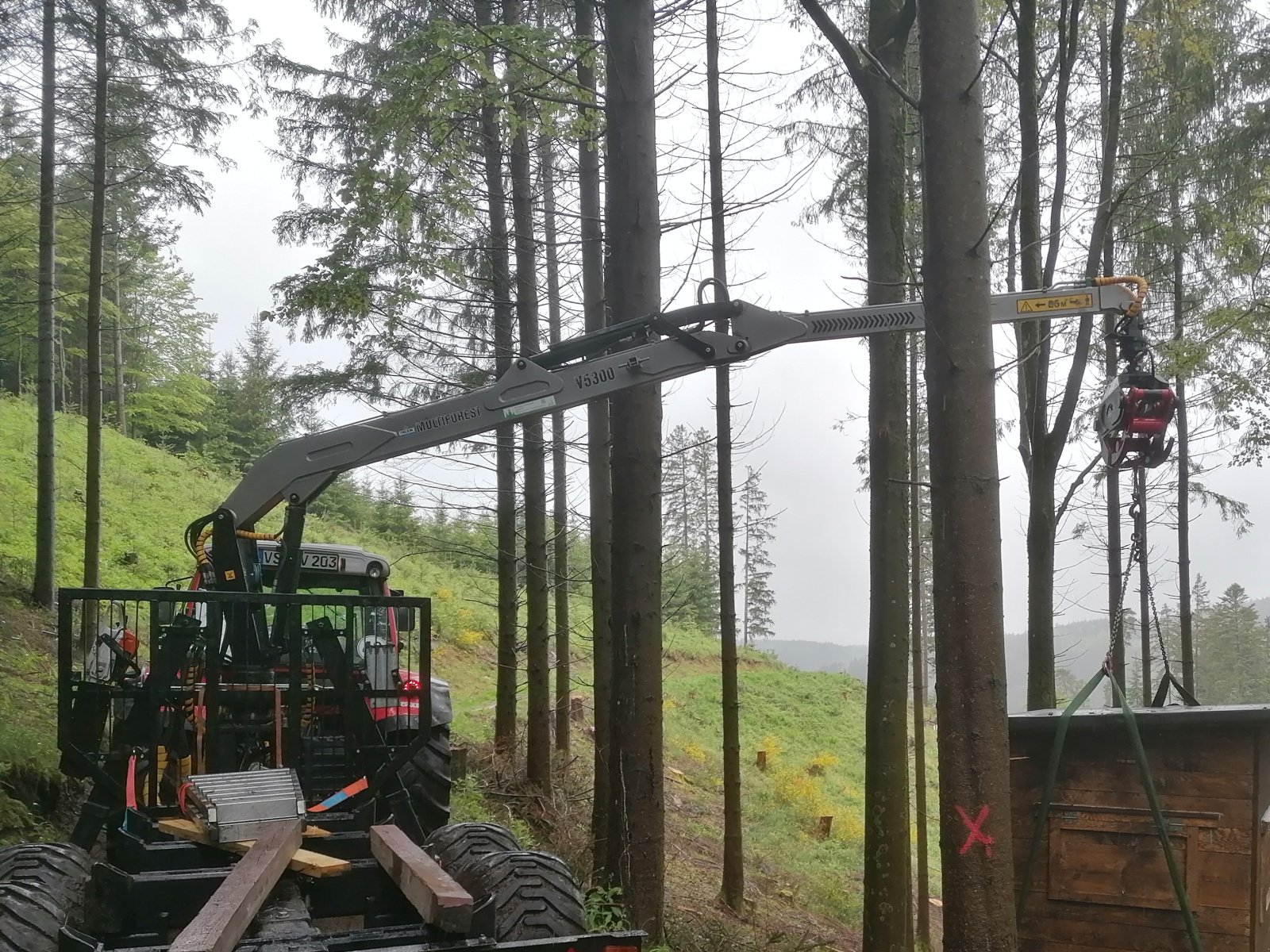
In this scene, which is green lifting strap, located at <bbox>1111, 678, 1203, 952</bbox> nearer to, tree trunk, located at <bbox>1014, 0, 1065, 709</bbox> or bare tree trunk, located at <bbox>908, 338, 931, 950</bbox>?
tree trunk, located at <bbox>1014, 0, 1065, 709</bbox>

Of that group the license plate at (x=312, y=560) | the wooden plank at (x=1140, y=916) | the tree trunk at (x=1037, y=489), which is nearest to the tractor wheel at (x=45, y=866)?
the license plate at (x=312, y=560)

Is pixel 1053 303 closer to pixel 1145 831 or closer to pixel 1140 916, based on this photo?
pixel 1145 831

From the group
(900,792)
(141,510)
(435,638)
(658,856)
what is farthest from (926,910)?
(141,510)

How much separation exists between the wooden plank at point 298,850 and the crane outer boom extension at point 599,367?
8.44 feet

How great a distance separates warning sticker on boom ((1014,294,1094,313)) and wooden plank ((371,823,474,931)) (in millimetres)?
4875

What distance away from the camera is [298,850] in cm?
406

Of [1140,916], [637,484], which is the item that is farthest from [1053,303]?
[1140,916]

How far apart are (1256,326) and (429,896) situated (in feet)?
44.7

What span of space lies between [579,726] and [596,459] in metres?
10.6

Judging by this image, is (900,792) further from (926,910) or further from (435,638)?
(435,638)

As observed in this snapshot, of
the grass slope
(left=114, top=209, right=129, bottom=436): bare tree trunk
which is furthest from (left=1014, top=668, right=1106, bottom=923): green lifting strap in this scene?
(left=114, top=209, right=129, bottom=436): bare tree trunk

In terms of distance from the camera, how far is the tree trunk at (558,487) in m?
13.1

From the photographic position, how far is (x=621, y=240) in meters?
6.54

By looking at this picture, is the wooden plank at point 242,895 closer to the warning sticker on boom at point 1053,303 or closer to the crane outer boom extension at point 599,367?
the crane outer boom extension at point 599,367
